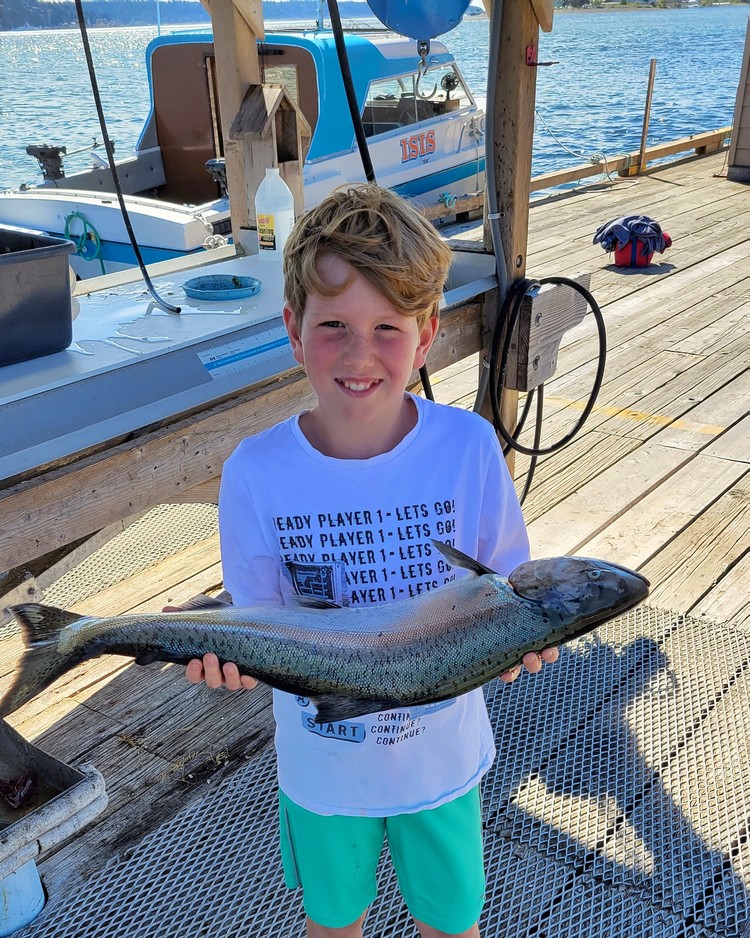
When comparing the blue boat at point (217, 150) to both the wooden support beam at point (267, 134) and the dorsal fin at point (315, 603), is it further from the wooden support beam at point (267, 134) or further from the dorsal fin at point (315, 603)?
the dorsal fin at point (315, 603)

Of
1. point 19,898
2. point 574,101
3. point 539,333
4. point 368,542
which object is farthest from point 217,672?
point 574,101

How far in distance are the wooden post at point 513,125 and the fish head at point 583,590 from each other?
Answer: 260cm

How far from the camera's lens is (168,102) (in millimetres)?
11703

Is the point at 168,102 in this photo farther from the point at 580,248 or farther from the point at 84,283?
the point at 84,283

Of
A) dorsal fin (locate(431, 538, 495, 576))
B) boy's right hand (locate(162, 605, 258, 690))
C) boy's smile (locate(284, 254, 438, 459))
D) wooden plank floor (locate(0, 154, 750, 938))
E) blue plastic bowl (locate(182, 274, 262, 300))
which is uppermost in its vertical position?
boy's smile (locate(284, 254, 438, 459))

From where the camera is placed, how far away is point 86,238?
9016 millimetres

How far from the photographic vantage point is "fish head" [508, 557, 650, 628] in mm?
1554

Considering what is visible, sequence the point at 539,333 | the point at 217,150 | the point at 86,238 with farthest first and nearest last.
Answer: the point at 217,150 < the point at 86,238 < the point at 539,333

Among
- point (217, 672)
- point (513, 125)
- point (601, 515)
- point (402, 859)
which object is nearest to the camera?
point (217, 672)

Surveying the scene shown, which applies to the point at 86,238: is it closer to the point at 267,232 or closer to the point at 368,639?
the point at 267,232

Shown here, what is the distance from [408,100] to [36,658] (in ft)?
41.1

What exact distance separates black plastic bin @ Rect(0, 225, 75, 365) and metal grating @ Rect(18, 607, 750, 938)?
1.58 meters

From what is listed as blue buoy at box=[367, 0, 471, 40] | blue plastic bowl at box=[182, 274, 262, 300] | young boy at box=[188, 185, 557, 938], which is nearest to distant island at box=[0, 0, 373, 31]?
blue buoy at box=[367, 0, 471, 40]

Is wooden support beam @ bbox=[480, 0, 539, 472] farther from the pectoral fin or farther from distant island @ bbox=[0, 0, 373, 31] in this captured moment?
the pectoral fin
